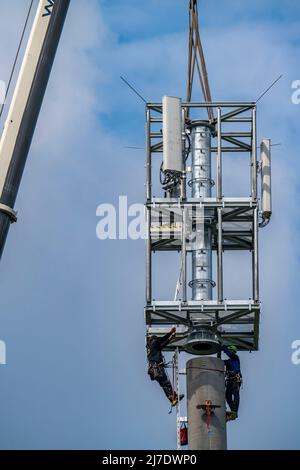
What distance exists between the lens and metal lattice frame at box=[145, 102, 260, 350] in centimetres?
7656

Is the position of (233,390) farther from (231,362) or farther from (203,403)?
(203,403)

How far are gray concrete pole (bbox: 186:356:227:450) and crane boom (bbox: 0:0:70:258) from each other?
1219 cm

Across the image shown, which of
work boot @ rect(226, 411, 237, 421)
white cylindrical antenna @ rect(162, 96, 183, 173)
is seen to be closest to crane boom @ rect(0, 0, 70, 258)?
white cylindrical antenna @ rect(162, 96, 183, 173)

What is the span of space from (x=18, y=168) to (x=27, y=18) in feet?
32.1

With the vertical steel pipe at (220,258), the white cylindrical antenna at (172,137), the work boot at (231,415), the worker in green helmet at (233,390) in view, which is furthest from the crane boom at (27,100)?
the work boot at (231,415)

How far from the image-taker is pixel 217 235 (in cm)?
7925

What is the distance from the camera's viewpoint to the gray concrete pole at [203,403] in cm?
7600

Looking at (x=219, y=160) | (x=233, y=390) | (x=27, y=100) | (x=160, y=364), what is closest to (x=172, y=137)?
(x=219, y=160)

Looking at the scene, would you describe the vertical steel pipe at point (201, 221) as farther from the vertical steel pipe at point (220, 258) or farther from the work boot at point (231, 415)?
the work boot at point (231, 415)

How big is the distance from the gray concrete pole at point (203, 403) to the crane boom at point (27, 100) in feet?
40.0

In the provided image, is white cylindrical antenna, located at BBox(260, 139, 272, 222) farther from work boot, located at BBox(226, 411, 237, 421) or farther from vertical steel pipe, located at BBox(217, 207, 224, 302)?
work boot, located at BBox(226, 411, 237, 421)
